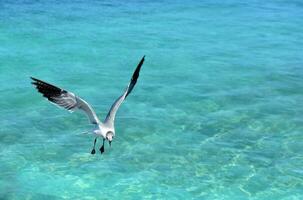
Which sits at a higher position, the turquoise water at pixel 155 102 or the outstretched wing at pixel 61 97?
the outstretched wing at pixel 61 97

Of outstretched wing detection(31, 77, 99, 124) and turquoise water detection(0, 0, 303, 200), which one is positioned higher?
Result: outstretched wing detection(31, 77, 99, 124)

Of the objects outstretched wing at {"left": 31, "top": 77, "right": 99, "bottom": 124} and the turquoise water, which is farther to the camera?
the turquoise water

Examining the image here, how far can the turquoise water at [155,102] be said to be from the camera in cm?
1439

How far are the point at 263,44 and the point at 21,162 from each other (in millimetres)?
15329

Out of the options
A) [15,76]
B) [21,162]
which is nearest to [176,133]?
[21,162]

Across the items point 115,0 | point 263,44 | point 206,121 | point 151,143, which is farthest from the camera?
point 115,0

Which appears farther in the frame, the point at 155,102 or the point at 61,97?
the point at 155,102

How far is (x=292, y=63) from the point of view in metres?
24.2

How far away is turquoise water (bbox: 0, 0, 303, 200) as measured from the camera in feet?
47.2

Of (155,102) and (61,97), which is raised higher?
(61,97)

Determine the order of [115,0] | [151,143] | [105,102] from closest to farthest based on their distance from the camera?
[151,143], [105,102], [115,0]

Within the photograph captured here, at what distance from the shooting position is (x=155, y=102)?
1928cm

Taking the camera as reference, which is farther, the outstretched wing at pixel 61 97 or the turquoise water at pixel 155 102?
the turquoise water at pixel 155 102

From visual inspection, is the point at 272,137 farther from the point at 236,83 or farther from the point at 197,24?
the point at 197,24
